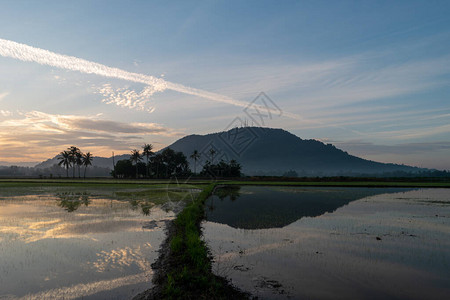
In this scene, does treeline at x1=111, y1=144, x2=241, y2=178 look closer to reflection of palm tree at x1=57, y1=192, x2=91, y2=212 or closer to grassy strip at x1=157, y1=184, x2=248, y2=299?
reflection of palm tree at x1=57, y1=192, x2=91, y2=212

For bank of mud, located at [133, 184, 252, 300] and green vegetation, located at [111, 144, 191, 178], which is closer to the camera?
bank of mud, located at [133, 184, 252, 300]

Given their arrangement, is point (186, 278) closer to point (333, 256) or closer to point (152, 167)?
point (333, 256)

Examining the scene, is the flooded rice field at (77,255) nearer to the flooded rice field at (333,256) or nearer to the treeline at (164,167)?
the flooded rice field at (333,256)

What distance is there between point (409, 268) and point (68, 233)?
16984 millimetres

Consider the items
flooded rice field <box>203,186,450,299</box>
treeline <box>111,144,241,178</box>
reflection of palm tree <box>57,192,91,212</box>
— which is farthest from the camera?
treeline <box>111,144,241,178</box>

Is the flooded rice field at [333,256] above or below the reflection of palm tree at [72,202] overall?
below

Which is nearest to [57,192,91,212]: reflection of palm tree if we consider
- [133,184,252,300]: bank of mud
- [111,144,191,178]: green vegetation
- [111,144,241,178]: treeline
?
[133,184,252,300]: bank of mud

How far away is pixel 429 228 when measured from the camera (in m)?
18.0

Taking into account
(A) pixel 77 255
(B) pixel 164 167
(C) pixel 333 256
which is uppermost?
(B) pixel 164 167

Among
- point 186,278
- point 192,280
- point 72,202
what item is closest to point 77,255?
point 186,278

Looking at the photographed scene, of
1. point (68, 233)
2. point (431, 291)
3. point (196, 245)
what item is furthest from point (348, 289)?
point (68, 233)

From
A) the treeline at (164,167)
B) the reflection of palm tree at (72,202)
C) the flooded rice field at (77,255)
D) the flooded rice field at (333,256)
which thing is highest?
the treeline at (164,167)

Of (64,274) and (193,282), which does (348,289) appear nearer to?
(193,282)

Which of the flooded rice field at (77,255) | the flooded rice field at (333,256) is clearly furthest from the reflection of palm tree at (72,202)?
the flooded rice field at (333,256)
